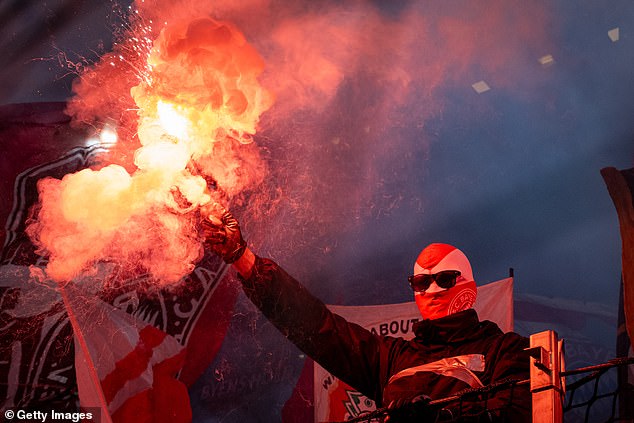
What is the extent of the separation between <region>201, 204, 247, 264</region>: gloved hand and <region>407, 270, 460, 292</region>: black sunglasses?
1122mm

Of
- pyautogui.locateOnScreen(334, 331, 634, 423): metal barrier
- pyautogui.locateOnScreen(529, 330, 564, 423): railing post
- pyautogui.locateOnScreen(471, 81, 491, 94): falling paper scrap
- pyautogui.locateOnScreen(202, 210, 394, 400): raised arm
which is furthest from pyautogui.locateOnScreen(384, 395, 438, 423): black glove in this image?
pyautogui.locateOnScreen(471, 81, 491, 94): falling paper scrap

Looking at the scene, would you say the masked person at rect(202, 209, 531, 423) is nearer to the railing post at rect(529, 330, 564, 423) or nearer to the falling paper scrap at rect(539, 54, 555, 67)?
the railing post at rect(529, 330, 564, 423)

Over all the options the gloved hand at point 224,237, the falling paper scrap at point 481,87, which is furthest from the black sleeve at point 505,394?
the falling paper scrap at point 481,87

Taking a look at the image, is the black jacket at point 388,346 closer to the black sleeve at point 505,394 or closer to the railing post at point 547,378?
the black sleeve at point 505,394

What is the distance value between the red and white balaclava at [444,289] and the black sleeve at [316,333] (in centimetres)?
37

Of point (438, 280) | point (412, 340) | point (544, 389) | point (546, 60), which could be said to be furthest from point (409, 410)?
point (546, 60)

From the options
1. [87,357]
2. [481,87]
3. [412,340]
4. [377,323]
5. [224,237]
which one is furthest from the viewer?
[481,87]

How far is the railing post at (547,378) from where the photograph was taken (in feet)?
9.89

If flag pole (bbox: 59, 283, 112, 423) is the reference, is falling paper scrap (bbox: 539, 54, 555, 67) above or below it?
above

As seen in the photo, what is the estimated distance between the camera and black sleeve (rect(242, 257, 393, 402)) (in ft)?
13.9

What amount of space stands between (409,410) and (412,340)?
3.24ft

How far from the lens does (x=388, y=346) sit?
4355mm

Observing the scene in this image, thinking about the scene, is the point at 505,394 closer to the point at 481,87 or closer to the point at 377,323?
the point at 377,323

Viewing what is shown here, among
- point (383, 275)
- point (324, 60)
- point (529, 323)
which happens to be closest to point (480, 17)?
point (324, 60)
